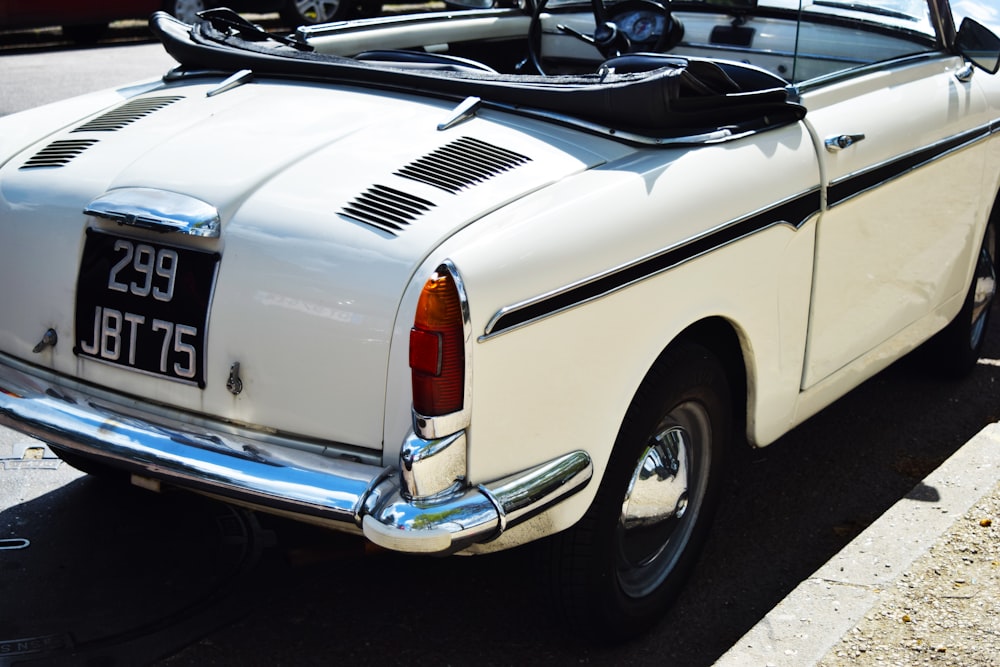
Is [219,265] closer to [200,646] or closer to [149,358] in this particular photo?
[149,358]

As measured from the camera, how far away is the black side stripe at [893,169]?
322 centimetres

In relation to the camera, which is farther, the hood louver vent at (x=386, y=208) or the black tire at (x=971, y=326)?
the black tire at (x=971, y=326)

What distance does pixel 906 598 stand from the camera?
126 inches

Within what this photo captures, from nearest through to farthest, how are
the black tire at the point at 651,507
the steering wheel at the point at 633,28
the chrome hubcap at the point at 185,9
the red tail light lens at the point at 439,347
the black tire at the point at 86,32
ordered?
1. the red tail light lens at the point at 439,347
2. the black tire at the point at 651,507
3. the steering wheel at the point at 633,28
4. the chrome hubcap at the point at 185,9
5. the black tire at the point at 86,32

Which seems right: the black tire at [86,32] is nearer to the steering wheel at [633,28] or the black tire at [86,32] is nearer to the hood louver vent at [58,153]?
the steering wheel at [633,28]

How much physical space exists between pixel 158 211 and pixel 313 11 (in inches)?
457

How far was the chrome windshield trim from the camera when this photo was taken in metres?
2.50

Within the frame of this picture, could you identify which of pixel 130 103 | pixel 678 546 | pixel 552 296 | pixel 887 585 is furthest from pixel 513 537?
pixel 130 103

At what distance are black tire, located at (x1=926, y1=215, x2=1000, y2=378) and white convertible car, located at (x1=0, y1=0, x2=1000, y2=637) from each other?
1.00 metres

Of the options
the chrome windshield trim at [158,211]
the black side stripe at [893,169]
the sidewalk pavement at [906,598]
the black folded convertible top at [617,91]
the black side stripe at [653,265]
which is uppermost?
the black folded convertible top at [617,91]

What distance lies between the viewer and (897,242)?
3.58 metres

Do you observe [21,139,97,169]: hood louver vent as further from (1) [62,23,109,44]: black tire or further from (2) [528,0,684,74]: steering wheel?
(1) [62,23,109,44]: black tire

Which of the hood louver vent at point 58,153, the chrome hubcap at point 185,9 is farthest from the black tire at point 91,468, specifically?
the chrome hubcap at point 185,9

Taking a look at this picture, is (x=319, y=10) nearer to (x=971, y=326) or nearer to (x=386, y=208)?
(x=971, y=326)
